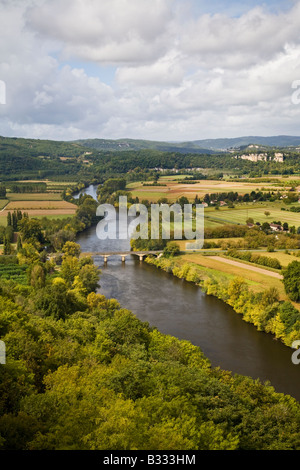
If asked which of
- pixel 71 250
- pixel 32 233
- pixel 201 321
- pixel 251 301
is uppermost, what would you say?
pixel 32 233

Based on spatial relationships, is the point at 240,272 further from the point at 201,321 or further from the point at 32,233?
the point at 32,233

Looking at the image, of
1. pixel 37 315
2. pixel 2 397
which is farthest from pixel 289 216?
pixel 2 397

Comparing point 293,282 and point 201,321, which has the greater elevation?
point 293,282

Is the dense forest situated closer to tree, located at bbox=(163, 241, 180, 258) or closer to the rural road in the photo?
tree, located at bbox=(163, 241, 180, 258)

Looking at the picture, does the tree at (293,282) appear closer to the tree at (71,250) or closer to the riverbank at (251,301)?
the riverbank at (251,301)

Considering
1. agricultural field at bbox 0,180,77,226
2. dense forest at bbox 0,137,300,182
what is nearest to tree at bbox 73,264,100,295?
agricultural field at bbox 0,180,77,226

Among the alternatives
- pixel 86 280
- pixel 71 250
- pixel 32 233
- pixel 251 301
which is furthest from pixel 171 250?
pixel 32 233

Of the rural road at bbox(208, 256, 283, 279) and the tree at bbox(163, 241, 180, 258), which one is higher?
the tree at bbox(163, 241, 180, 258)

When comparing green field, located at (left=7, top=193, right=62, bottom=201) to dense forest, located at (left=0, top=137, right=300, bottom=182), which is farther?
dense forest, located at (left=0, top=137, right=300, bottom=182)
